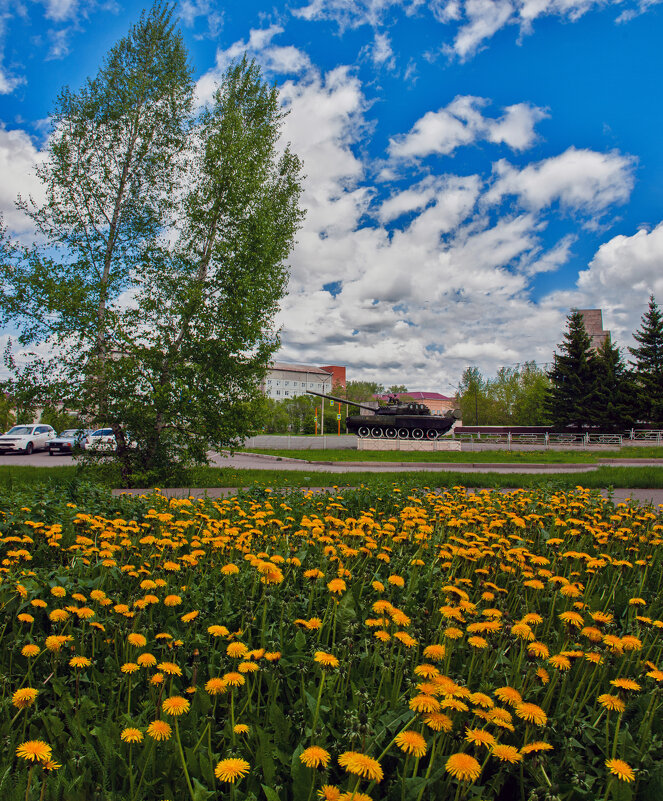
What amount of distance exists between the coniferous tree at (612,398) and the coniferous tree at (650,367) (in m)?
0.77

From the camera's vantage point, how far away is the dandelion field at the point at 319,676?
1459 millimetres

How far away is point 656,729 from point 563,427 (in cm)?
4469

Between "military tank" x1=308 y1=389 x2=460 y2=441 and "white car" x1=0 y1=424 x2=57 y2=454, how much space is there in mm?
16424

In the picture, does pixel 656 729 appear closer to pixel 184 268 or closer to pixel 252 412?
pixel 252 412

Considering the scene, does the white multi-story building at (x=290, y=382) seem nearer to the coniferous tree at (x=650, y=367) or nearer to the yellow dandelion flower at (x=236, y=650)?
the coniferous tree at (x=650, y=367)

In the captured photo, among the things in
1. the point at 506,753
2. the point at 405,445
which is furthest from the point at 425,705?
the point at 405,445

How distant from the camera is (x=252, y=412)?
424 inches

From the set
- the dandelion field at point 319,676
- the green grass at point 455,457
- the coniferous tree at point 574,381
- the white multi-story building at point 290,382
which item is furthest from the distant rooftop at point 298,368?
the dandelion field at point 319,676

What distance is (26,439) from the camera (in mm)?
25203

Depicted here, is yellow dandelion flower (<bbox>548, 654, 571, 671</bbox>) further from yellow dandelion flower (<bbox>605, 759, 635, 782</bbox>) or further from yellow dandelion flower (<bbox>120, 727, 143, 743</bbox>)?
yellow dandelion flower (<bbox>120, 727, 143, 743</bbox>)

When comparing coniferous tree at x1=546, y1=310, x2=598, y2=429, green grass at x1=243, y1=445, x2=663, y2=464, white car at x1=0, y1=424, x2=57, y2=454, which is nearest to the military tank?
green grass at x1=243, y1=445, x2=663, y2=464

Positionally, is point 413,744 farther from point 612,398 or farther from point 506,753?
point 612,398

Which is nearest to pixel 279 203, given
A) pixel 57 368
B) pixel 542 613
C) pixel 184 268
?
pixel 184 268

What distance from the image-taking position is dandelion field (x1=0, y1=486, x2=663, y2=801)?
1.46m
